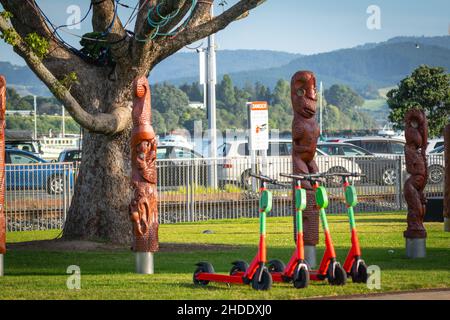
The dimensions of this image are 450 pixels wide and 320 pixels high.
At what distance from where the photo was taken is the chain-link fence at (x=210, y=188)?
93.7 ft

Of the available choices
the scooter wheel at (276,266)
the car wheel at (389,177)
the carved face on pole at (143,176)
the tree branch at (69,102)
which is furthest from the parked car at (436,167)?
the scooter wheel at (276,266)

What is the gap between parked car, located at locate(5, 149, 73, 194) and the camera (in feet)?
93.6

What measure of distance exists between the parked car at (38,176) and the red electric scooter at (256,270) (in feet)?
46.1

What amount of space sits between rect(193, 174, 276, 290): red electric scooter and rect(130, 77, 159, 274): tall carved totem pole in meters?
1.44

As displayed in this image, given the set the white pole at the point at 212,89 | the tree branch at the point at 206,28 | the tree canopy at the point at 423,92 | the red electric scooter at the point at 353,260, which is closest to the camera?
the red electric scooter at the point at 353,260

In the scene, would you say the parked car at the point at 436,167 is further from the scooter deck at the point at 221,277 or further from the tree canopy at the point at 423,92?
the scooter deck at the point at 221,277

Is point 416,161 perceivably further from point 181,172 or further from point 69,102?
point 181,172

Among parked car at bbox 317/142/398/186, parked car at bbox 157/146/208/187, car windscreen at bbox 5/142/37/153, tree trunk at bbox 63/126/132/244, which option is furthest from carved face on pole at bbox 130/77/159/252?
car windscreen at bbox 5/142/37/153

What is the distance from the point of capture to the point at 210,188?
30656 mm

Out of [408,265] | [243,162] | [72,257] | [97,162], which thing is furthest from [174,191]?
[408,265]

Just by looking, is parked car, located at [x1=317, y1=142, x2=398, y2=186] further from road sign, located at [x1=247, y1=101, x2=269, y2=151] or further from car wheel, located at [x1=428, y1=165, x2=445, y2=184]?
road sign, located at [x1=247, y1=101, x2=269, y2=151]

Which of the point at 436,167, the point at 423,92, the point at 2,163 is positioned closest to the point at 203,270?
the point at 2,163
